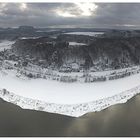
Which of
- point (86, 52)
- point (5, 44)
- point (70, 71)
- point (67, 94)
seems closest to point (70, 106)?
point (67, 94)

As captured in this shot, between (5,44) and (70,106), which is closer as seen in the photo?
(70,106)

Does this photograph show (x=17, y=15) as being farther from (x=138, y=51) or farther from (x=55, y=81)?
(x=138, y=51)

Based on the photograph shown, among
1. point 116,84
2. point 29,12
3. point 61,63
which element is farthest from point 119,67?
point 29,12

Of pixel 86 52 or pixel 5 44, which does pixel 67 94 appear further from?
pixel 5 44

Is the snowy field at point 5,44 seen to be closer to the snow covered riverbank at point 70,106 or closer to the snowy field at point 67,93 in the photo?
the snowy field at point 67,93

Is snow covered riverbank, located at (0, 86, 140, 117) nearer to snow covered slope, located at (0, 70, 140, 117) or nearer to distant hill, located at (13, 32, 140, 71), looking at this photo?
snow covered slope, located at (0, 70, 140, 117)
